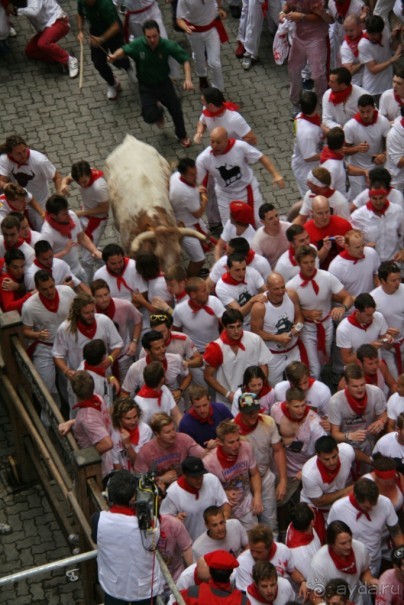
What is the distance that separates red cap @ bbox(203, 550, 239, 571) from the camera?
393 inches

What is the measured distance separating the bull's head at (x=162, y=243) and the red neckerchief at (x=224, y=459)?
3.23 meters

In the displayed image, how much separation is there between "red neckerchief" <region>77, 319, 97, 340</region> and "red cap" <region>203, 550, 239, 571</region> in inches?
127

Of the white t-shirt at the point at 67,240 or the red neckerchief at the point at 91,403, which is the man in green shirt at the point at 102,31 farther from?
the red neckerchief at the point at 91,403

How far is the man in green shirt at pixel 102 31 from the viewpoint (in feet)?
56.5

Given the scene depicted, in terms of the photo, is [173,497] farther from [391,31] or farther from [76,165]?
[391,31]

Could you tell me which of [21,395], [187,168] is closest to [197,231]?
[187,168]

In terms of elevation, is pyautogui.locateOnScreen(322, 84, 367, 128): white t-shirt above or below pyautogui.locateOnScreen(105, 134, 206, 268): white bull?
above

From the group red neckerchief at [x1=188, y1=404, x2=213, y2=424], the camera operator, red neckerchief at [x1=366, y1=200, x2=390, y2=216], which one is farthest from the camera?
red neckerchief at [x1=366, y1=200, x2=390, y2=216]

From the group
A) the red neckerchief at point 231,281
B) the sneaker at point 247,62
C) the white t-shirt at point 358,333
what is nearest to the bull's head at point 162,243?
the red neckerchief at point 231,281

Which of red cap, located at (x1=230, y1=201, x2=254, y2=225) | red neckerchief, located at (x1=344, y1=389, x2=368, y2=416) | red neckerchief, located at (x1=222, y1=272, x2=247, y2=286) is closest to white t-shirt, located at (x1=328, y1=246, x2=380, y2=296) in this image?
red neckerchief, located at (x1=222, y1=272, x2=247, y2=286)

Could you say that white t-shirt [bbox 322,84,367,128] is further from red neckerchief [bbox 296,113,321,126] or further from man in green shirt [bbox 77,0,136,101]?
man in green shirt [bbox 77,0,136,101]

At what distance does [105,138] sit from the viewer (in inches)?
680

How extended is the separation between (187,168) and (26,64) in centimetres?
487

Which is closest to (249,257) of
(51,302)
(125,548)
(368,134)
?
(51,302)
